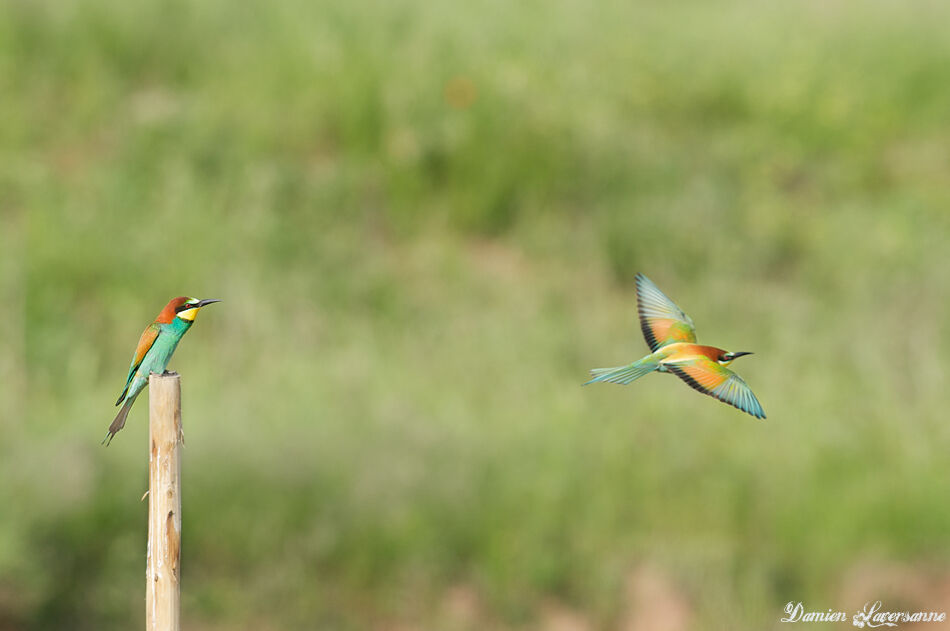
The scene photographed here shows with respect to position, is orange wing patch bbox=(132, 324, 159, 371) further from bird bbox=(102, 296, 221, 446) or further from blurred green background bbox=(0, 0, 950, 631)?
blurred green background bbox=(0, 0, 950, 631)

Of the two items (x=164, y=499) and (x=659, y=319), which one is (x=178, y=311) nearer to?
(x=164, y=499)

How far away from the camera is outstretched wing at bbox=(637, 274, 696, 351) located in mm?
1968

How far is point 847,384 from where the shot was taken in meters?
7.04

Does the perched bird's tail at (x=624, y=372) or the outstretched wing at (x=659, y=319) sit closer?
the perched bird's tail at (x=624, y=372)

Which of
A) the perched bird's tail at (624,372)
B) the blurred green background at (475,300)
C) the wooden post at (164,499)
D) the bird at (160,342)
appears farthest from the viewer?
the blurred green background at (475,300)

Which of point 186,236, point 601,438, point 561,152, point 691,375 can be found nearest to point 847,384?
point 601,438

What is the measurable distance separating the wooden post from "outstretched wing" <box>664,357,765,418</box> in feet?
3.30

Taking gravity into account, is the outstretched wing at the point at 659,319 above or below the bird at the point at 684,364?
above

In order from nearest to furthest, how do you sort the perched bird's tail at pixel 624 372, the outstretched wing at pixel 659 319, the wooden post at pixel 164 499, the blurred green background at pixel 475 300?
1. the perched bird's tail at pixel 624 372
2. the outstretched wing at pixel 659 319
3. the wooden post at pixel 164 499
4. the blurred green background at pixel 475 300

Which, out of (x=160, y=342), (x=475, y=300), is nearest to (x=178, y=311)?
(x=160, y=342)

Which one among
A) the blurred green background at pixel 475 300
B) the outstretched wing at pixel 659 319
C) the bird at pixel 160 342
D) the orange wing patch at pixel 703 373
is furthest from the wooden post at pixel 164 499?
the blurred green background at pixel 475 300

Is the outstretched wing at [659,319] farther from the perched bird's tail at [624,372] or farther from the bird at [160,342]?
the bird at [160,342]

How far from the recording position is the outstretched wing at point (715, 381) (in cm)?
167

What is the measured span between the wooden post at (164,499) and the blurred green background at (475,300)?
2.82 metres
